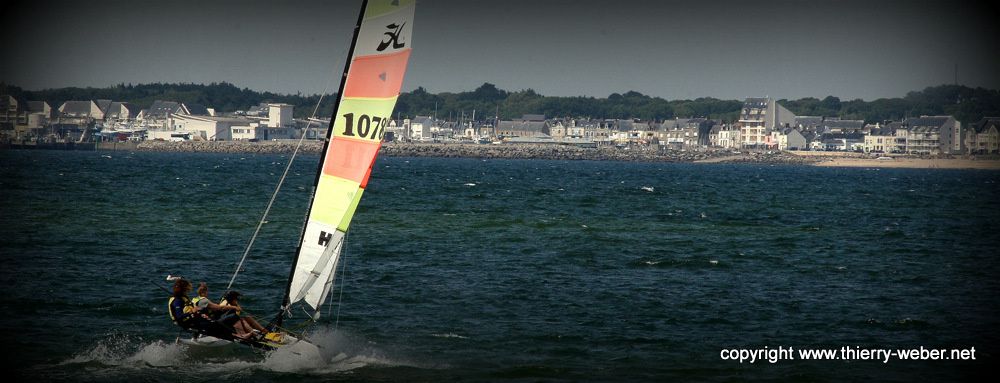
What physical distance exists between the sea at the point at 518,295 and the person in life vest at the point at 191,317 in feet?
2.33

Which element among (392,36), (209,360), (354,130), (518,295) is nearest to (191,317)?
(209,360)

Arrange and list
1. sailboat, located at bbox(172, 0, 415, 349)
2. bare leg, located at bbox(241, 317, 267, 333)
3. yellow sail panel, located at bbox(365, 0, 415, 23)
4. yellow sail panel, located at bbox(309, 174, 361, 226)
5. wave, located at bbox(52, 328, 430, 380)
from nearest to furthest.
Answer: yellow sail panel, located at bbox(365, 0, 415, 23)
sailboat, located at bbox(172, 0, 415, 349)
yellow sail panel, located at bbox(309, 174, 361, 226)
wave, located at bbox(52, 328, 430, 380)
bare leg, located at bbox(241, 317, 267, 333)

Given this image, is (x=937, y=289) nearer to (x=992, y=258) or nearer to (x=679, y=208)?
(x=992, y=258)

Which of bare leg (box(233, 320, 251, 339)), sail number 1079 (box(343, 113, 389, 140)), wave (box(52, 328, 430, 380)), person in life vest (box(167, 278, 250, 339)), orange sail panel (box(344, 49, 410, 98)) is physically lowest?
wave (box(52, 328, 430, 380))

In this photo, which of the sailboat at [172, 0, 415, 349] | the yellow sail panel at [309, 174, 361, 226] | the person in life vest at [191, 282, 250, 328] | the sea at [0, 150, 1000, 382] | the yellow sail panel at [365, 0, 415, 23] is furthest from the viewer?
the sea at [0, 150, 1000, 382]

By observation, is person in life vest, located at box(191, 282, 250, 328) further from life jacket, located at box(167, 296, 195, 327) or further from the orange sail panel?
the orange sail panel

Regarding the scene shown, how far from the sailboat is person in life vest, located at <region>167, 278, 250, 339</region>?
1.08 meters

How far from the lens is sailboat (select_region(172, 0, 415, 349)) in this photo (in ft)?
53.5

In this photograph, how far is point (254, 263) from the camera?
2970 centimetres

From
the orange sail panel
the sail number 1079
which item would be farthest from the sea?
the orange sail panel

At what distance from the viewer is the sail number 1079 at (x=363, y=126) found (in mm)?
16500

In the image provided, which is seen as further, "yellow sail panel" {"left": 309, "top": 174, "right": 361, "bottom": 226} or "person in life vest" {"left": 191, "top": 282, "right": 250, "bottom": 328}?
"person in life vest" {"left": 191, "top": 282, "right": 250, "bottom": 328}

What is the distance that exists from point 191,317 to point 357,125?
411 cm

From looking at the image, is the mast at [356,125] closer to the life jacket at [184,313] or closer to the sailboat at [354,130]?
the sailboat at [354,130]
